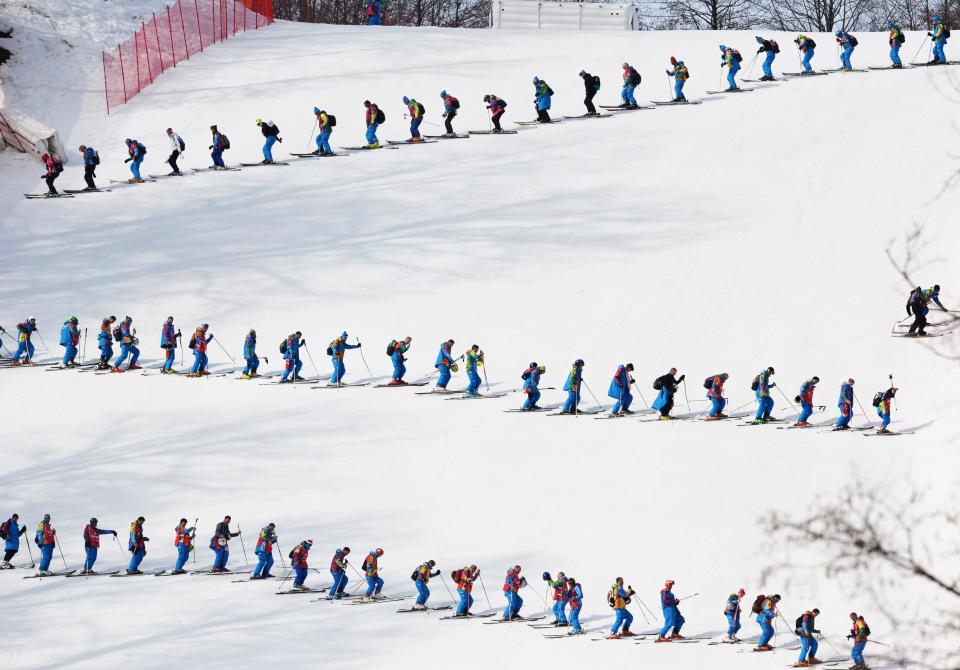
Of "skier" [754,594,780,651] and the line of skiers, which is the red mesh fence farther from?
"skier" [754,594,780,651]

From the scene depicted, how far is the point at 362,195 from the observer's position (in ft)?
112

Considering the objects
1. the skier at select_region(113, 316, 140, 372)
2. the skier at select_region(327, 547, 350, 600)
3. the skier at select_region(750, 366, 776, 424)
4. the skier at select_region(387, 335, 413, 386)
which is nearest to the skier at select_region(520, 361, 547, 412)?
the skier at select_region(387, 335, 413, 386)

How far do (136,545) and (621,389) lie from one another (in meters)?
8.59

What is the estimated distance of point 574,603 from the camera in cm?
1930

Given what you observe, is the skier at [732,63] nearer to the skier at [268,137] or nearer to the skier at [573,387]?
the skier at [268,137]

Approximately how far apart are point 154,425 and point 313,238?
8012 mm

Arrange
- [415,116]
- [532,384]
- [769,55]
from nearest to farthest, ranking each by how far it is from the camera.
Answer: [532,384] → [415,116] → [769,55]

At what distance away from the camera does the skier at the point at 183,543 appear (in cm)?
2128

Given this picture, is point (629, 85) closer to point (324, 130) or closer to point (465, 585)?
point (324, 130)

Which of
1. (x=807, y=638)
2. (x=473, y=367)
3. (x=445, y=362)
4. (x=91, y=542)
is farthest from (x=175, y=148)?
(x=807, y=638)

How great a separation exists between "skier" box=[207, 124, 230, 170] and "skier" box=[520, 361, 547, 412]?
12.9 metres

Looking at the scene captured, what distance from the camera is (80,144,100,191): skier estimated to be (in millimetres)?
34125

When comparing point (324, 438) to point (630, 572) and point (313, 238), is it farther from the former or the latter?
point (313, 238)

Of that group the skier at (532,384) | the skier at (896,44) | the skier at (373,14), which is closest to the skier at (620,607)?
the skier at (532,384)
